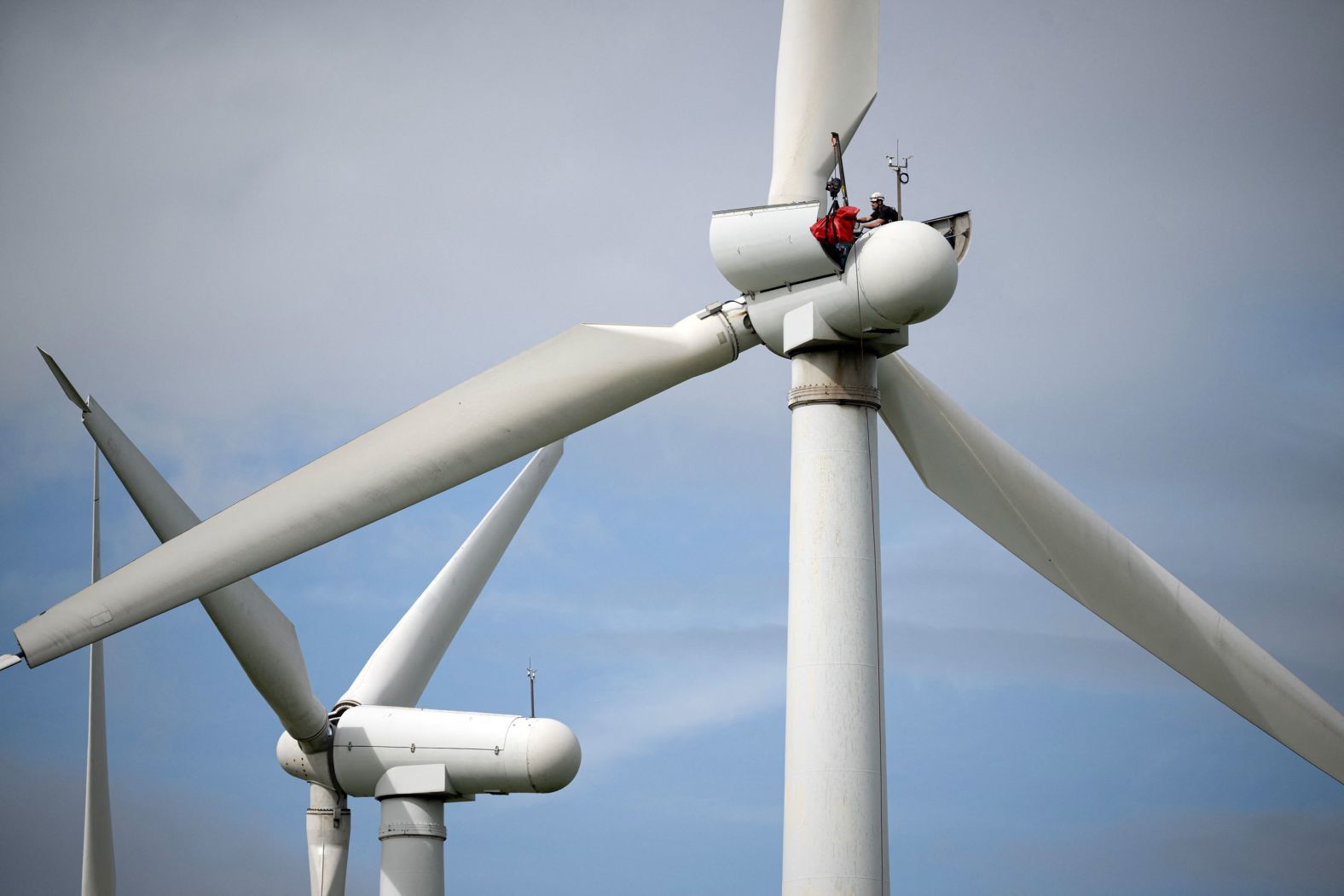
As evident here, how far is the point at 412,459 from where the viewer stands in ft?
56.9

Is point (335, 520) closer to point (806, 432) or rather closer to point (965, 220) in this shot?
point (806, 432)

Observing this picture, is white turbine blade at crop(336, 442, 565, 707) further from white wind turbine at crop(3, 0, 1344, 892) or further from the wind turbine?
white wind turbine at crop(3, 0, 1344, 892)

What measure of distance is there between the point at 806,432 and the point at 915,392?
2.18m

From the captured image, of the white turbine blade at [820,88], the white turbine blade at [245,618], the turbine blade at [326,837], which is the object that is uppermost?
the white turbine blade at [820,88]

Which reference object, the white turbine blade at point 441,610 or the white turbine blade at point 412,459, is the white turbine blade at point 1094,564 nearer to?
the white turbine blade at point 412,459

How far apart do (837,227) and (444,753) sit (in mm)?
11468

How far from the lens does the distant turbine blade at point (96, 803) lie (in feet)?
90.2

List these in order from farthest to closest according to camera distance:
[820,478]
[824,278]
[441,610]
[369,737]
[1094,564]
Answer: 1. [441,610]
2. [369,737]
3. [1094,564]
4. [824,278]
5. [820,478]

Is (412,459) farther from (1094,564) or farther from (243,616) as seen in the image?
(1094,564)

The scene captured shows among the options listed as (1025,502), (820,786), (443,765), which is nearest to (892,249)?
(1025,502)

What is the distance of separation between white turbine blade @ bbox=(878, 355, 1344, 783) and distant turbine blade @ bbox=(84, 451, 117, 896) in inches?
→ 586

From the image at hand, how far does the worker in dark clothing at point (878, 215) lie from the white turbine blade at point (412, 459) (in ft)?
5.81

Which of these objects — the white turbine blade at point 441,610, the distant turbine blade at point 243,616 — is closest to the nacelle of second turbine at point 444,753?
the distant turbine blade at point 243,616

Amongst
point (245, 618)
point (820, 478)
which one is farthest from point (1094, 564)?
point (245, 618)
